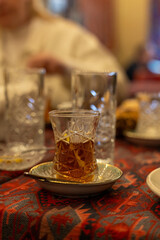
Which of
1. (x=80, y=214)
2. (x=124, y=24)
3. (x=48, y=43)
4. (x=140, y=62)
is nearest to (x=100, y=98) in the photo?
(x=80, y=214)

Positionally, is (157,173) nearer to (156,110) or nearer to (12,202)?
(12,202)

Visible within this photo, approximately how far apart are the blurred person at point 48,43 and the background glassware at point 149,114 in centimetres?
62

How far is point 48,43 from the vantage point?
1886 millimetres

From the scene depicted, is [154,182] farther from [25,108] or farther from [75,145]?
[25,108]

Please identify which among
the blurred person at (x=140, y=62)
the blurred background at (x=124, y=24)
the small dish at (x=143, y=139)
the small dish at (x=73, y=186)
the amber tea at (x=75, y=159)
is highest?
the blurred background at (x=124, y=24)

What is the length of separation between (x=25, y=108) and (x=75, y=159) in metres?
0.44

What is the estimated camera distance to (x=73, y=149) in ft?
1.76

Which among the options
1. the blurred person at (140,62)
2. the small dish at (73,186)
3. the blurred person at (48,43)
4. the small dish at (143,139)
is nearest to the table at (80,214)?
the small dish at (73,186)

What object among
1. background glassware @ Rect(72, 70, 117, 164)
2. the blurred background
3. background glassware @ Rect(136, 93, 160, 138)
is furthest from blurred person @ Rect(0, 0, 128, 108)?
the blurred background

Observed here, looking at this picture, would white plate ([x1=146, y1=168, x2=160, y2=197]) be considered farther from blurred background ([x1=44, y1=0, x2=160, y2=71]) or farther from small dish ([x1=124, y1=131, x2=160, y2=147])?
blurred background ([x1=44, y1=0, x2=160, y2=71])

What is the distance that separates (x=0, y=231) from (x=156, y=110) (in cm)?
64

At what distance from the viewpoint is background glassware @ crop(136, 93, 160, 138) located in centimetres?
97

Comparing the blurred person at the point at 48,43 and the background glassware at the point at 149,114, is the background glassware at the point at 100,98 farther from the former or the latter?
the blurred person at the point at 48,43

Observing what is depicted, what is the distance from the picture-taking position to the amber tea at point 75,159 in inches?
20.7
